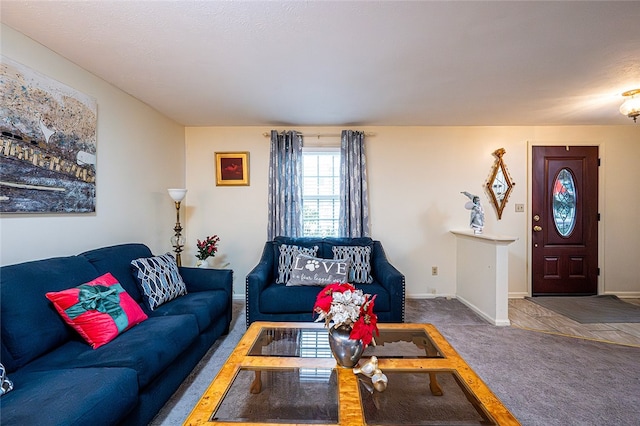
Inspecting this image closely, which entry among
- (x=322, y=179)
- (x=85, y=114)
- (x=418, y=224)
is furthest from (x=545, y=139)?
(x=85, y=114)

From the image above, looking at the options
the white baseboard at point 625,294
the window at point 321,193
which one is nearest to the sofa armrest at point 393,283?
the window at point 321,193

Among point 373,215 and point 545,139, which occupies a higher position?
point 545,139

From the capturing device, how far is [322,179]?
4035 mm

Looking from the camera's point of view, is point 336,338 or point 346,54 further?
point 346,54

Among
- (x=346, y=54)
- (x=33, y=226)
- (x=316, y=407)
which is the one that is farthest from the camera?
(x=346, y=54)

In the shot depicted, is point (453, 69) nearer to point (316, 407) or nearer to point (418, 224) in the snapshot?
point (418, 224)

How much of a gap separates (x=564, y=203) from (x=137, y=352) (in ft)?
16.7

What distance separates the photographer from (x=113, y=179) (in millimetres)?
2699

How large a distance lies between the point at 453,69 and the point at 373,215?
207 centimetres

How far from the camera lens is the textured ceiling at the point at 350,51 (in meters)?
1.68

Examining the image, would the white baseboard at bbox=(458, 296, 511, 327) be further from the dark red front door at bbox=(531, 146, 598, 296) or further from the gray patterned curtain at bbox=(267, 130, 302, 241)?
the gray patterned curtain at bbox=(267, 130, 302, 241)

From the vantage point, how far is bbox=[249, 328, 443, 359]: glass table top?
1.70m

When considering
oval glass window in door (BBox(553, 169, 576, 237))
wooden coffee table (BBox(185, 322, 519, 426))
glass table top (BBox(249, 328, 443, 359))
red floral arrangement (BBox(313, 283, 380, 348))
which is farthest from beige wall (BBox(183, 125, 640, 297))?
red floral arrangement (BBox(313, 283, 380, 348))

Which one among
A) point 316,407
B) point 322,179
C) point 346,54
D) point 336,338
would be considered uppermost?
point 346,54
